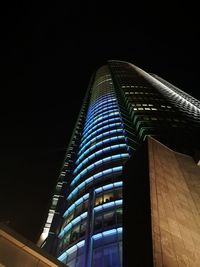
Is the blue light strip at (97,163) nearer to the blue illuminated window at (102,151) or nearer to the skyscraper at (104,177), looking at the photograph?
the skyscraper at (104,177)

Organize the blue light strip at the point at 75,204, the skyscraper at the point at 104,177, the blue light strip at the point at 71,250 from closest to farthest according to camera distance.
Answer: the skyscraper at the point at 104,177, the blue light strip at the point at 71,250, the blue light strip at the point at 75,204

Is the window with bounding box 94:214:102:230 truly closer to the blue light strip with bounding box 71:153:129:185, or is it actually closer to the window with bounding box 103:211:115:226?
the window with bounding box 103:211:115:226

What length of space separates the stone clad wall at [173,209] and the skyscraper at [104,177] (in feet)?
9.86

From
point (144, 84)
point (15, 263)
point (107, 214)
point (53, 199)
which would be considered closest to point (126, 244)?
point (15, 263)

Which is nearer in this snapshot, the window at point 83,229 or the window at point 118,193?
the window at point 83,229

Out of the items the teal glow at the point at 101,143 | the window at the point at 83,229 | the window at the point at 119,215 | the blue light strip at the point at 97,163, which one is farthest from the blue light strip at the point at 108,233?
the teal glow at the point at 101,143

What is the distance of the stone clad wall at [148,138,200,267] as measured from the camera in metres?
12.3

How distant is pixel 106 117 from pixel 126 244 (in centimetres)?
3814

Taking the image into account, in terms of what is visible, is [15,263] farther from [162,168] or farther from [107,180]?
[107,180]

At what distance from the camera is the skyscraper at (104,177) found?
2358 centimetres

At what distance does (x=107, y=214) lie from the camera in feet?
85.8

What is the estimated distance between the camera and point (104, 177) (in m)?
32.5

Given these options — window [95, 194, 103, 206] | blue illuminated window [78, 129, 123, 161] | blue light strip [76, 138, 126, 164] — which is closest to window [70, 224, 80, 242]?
window [95, 194, 103, 206]

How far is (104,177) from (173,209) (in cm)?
1734
